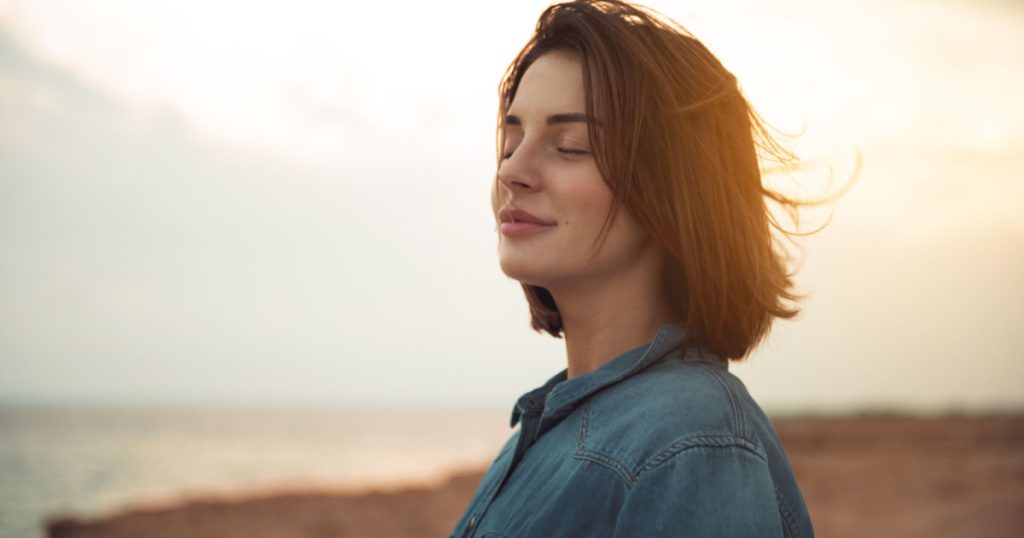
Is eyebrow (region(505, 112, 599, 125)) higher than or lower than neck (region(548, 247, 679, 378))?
higher

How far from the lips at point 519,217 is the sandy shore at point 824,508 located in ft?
23.2

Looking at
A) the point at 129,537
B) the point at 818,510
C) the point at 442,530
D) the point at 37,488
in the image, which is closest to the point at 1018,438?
the point at 818,510

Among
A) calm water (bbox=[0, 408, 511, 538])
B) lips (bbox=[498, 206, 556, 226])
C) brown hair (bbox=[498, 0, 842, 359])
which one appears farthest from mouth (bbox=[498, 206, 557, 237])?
calm water (bbox=[0, 408, 511, 538])

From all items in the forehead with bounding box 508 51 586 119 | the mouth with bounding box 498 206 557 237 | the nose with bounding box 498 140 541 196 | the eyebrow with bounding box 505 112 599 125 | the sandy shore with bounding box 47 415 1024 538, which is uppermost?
the forehead with bounding box 508 51 586 119

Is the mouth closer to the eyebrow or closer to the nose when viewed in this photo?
the nose

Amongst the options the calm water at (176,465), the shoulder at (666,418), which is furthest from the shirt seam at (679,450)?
the calm water at (176,465)

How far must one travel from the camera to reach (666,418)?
4.50 ft

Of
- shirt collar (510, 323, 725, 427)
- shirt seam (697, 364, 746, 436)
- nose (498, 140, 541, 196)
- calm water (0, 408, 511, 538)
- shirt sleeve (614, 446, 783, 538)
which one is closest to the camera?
shirt sleeve (614, 446, 783, 538)

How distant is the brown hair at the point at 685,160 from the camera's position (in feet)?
5.40

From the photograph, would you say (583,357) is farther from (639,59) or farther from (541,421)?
(639,59)

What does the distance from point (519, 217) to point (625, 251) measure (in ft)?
0.80

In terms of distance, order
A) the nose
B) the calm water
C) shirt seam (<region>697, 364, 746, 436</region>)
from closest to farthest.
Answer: shirt seam (<region>697, 364, 746, 436</region>) < the nose < the calm water

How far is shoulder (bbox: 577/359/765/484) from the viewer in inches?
52.6

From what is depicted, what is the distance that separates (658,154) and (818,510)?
8.39m
